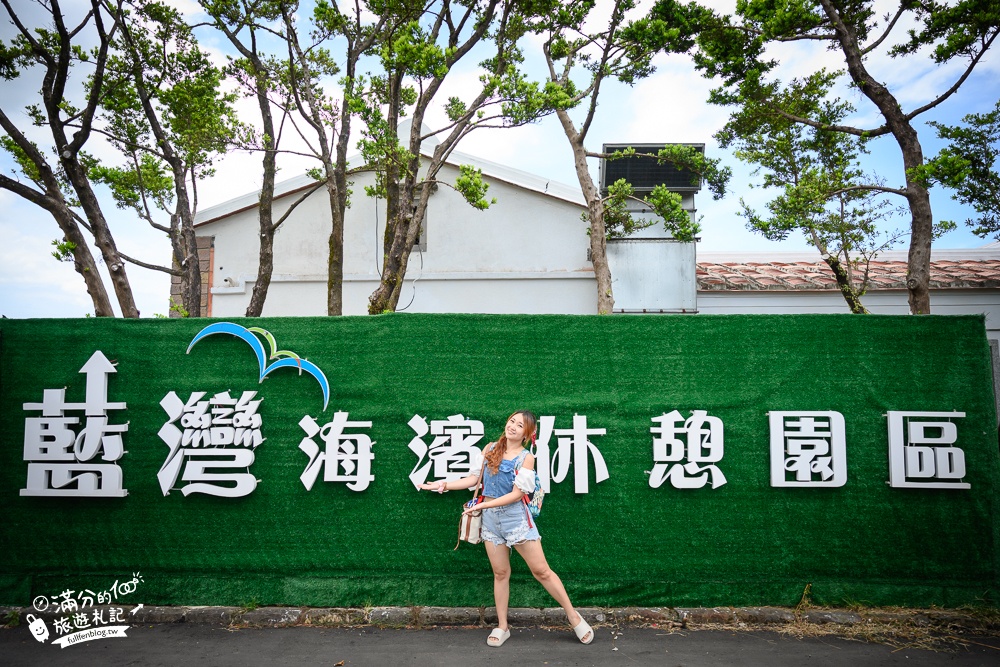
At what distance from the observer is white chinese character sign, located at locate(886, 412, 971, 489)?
452 centimetres

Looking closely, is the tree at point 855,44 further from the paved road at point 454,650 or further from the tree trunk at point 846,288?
the paved road at point 454,650

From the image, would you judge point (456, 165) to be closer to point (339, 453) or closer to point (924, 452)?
point (339, 453)

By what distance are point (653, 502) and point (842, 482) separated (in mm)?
1310

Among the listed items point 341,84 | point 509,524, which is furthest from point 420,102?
point 509,524

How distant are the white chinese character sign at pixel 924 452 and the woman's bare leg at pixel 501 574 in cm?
273

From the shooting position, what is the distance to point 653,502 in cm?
459

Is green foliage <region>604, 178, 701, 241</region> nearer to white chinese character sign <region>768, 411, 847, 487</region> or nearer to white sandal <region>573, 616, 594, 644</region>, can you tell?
white chinese character sign <region>768, 411, 847, 487</region>

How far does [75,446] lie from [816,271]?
11.9 m

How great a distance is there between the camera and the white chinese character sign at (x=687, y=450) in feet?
15.0

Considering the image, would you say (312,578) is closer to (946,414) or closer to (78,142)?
(946,414)

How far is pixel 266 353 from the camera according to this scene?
4773 millimetres

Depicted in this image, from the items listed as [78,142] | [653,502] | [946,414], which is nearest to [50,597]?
[653,502]

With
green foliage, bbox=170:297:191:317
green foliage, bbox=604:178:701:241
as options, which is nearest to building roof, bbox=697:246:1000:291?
green foliage, bbox=604:178:701:241

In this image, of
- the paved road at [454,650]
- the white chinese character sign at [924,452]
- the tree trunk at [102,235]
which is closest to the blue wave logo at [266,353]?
the paved road at [454,650]
